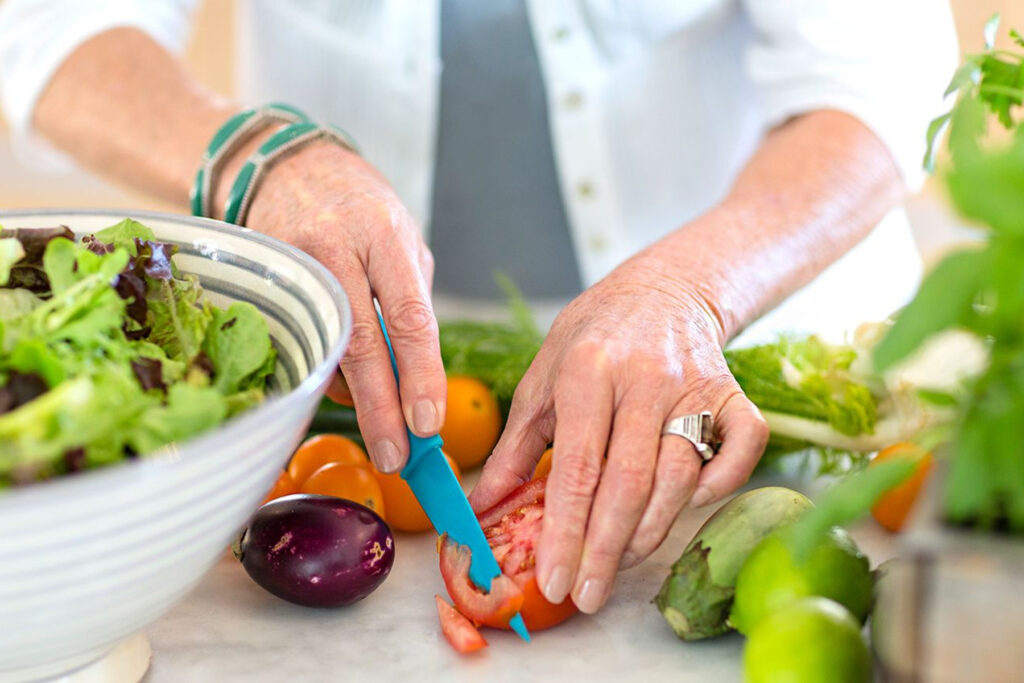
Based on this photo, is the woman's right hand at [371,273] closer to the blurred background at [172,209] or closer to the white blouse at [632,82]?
the white blouse at [632,82]

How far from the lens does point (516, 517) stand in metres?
0.86

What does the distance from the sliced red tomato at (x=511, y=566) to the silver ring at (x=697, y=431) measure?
127 mm

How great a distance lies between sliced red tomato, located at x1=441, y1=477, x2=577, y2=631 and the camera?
791 mm

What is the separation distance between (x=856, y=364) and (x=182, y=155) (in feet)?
2.85

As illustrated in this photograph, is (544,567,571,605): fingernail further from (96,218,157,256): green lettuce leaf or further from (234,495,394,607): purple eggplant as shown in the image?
(96,218,157,256): green lettuce leaf

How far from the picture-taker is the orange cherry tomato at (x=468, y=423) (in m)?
1.04

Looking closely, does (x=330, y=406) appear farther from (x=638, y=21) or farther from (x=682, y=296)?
(x=638, y=21)

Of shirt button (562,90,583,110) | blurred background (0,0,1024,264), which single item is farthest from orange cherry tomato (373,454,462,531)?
blurred background (0,0,1024,264)

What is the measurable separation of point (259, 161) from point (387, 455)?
416 mm

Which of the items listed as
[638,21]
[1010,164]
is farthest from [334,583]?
[638,21]

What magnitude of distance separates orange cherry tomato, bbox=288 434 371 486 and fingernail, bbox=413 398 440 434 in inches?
5.3

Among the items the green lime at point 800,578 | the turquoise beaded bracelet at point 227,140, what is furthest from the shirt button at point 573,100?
the green lime at point 800,578

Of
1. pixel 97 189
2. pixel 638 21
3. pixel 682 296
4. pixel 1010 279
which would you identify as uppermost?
pixel 1010 279

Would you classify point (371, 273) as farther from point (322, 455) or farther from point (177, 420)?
point (177, 420)
